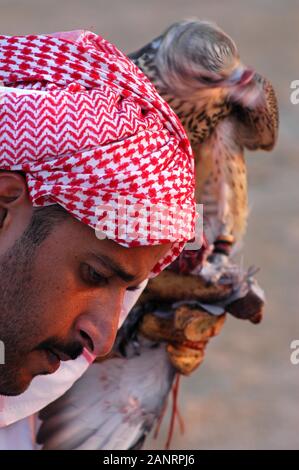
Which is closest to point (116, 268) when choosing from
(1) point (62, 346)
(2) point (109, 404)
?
(1) point (62, 346)

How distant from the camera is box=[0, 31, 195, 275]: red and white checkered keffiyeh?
6.24 ft

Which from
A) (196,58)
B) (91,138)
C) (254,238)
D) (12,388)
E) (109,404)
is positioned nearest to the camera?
(91,138)

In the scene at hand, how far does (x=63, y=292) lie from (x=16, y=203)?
17 centimetres

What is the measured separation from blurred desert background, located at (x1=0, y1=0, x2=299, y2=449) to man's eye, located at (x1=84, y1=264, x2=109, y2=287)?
196 cm

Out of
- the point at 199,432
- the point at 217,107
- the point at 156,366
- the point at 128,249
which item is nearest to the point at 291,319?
the point at 199,432

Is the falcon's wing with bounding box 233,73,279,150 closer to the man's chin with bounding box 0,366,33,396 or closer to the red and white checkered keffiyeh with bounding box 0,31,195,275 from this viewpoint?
the red and white checkered keffiyeh with bounding box 0,31,195,275

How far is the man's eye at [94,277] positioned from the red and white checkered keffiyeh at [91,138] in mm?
73

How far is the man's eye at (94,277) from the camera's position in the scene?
198 centimetres

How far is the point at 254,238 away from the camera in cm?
518

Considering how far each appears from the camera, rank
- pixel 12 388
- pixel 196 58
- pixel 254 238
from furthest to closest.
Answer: pixel 254 238 < pixel 196 58 < pixel 12 388

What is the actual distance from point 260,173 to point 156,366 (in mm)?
2967

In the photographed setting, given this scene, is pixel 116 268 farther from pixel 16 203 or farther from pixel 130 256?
pixel 16 203

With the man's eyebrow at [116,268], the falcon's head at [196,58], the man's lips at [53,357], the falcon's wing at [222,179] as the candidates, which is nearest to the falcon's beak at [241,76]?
the falcon's head at [196,58]

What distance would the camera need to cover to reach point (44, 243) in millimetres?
1940
